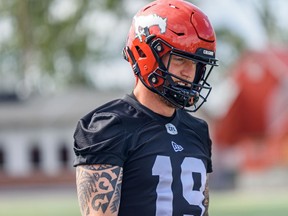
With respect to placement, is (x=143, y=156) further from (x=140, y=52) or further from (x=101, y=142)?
(x=140, y=52)

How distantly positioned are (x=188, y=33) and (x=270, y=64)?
132ft

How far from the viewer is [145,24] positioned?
377cm

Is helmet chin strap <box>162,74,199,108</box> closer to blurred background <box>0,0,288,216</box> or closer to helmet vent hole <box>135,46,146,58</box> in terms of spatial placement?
helmet vent hole <box>135,46,146,58</box>

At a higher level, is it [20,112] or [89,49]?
[89,49]

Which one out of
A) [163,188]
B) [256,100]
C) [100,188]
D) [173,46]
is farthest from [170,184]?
[256,100]

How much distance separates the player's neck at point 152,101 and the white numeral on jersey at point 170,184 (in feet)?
0.72

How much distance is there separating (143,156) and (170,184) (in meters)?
0.16

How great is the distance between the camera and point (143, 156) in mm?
3652

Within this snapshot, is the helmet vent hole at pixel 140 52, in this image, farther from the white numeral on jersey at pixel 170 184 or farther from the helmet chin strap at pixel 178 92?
the white numeral on jersey at pixel 170 184

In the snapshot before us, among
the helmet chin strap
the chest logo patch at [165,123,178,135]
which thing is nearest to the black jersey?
the chest logo patch at [165,123,178,135]

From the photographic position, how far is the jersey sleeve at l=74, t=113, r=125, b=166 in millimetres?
3557

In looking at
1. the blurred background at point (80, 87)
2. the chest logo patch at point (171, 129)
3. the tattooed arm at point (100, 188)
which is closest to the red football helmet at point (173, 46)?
the chest logo patch at point (171, 129)

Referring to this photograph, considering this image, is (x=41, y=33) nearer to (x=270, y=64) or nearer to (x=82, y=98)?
(x=82, y=98)

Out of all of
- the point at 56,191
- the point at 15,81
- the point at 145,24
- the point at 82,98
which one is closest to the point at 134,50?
the point at 145,24
